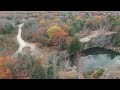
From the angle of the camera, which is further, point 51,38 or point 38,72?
point 51,38

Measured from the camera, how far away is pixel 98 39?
12.2 feet

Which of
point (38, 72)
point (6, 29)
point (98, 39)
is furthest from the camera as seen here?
point (98, 39)

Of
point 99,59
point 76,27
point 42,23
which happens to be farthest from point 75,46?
point 42,23

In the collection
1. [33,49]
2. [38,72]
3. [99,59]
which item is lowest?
[38,72]

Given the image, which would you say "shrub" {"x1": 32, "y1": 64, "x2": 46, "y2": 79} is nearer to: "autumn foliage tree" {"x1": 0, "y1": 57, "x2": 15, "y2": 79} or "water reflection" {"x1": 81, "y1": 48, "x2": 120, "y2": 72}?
"autumn foliage tree" {"x1": 0, "y1": 57, "x2": 15, "y2": 79}

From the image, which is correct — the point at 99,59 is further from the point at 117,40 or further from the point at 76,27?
the point at 76,27

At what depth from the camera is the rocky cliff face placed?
11.9 ft

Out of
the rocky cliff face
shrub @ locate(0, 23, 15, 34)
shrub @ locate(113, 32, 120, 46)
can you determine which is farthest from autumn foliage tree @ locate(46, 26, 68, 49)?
shrub @ locate(113, 32, 120, 46)
